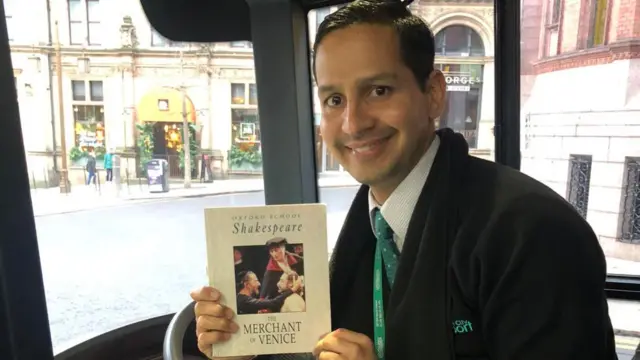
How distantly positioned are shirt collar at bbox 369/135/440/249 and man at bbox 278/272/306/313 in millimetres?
289

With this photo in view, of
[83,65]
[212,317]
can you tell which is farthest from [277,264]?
[83,65]

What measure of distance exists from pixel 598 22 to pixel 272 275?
254 cm

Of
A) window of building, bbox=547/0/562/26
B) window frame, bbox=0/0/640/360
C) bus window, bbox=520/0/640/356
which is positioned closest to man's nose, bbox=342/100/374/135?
window frame, bbox=0/0/640/360

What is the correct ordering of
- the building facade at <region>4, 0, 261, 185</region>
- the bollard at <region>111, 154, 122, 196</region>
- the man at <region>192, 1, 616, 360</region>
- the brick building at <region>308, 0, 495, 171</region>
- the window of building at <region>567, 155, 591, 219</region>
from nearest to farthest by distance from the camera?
1. the man at <region>192, 1, 616, 360</region>
2. the building facade at <region>4, 0, 261, 185</region>
3. the bollard at <region>111, 154, 122, 196</region>
4. the brick building at <region>308, 0, 495, 171</region>
5. the window of building at <region>567, 155, 591, 219</region>

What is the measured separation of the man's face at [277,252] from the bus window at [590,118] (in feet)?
6.57

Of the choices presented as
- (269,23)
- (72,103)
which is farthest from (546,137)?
(72,103)

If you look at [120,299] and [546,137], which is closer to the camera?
[120,299]

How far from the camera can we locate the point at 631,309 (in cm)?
300

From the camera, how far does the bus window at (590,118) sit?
267 cm

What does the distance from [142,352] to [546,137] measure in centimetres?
257

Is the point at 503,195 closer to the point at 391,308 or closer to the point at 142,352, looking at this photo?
the point at 391,308

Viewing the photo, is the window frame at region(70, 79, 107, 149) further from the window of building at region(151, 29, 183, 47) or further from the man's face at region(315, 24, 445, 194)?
the man's face at region(315, 24, 445, 194)

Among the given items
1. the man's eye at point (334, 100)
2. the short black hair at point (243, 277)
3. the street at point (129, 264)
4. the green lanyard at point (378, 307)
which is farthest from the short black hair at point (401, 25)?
the street at point (129, 264)

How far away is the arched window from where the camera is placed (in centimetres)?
257
